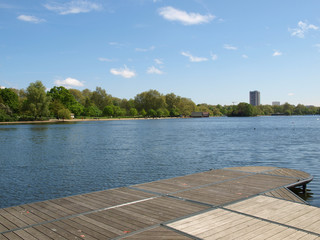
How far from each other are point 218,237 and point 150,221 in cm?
176

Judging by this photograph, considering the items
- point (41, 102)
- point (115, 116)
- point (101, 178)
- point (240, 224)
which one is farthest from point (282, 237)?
point (115, 116)

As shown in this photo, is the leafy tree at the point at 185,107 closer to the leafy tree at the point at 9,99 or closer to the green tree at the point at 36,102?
the leafy tree at the point at 9,99

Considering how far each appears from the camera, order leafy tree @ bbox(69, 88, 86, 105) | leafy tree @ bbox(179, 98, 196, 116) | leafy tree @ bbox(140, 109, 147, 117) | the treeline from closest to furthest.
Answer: the treeline < leafy tree @ bbox(69, 88, 86, 105) < leafy tree @ bbox(140, 109, 147, 117) < leafy tree @ bbox(179, 98, 196, 116)

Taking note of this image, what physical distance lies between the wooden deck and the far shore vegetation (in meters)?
85.8

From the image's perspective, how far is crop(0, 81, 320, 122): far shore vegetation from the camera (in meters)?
89.1

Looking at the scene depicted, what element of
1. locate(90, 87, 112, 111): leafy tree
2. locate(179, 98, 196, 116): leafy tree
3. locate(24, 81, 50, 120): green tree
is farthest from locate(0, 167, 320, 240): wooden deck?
locate(179, 98, 196, 116): leafy tree

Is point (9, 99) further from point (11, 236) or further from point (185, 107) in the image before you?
point (185, 107)

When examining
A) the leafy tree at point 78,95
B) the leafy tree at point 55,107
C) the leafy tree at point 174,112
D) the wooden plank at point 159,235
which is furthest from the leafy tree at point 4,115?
the leafy tree at point 174,112

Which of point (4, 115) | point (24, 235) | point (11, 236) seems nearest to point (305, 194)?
point (24, 235)

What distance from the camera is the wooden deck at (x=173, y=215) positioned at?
6.16 meters

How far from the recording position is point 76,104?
385 feet

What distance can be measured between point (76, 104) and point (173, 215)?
11561cm

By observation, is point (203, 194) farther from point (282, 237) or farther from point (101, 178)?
point (101, 178)

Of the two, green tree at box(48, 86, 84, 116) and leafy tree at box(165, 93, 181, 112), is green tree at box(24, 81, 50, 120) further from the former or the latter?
leafy tree at box(165, 93, 181, 112)
